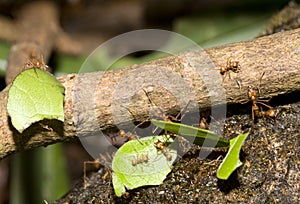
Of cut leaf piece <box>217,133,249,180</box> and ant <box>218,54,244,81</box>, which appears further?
ant <box>218,54,244,81</box>

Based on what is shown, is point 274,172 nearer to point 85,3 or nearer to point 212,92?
point 212,92

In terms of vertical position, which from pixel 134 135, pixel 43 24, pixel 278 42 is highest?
pixel 43 24

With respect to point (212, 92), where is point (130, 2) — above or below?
above

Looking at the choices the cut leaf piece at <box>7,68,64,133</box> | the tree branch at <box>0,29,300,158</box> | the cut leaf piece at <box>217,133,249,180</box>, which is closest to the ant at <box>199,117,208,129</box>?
the tree branch at <box>0,29,300,158</box>

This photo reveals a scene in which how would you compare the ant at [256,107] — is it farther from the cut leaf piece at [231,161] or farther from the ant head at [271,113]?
the cut leaf piece at [231,161]

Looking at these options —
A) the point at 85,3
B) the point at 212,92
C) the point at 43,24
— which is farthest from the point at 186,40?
the point at 212,92

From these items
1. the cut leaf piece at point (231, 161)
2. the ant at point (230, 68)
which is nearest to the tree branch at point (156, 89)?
the ant at point (230, 68)

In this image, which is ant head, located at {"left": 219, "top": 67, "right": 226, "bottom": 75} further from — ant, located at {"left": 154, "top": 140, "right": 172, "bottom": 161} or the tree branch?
ant, located at {"left": 154, "top": 140, "right": 172, "bottom": 161}
